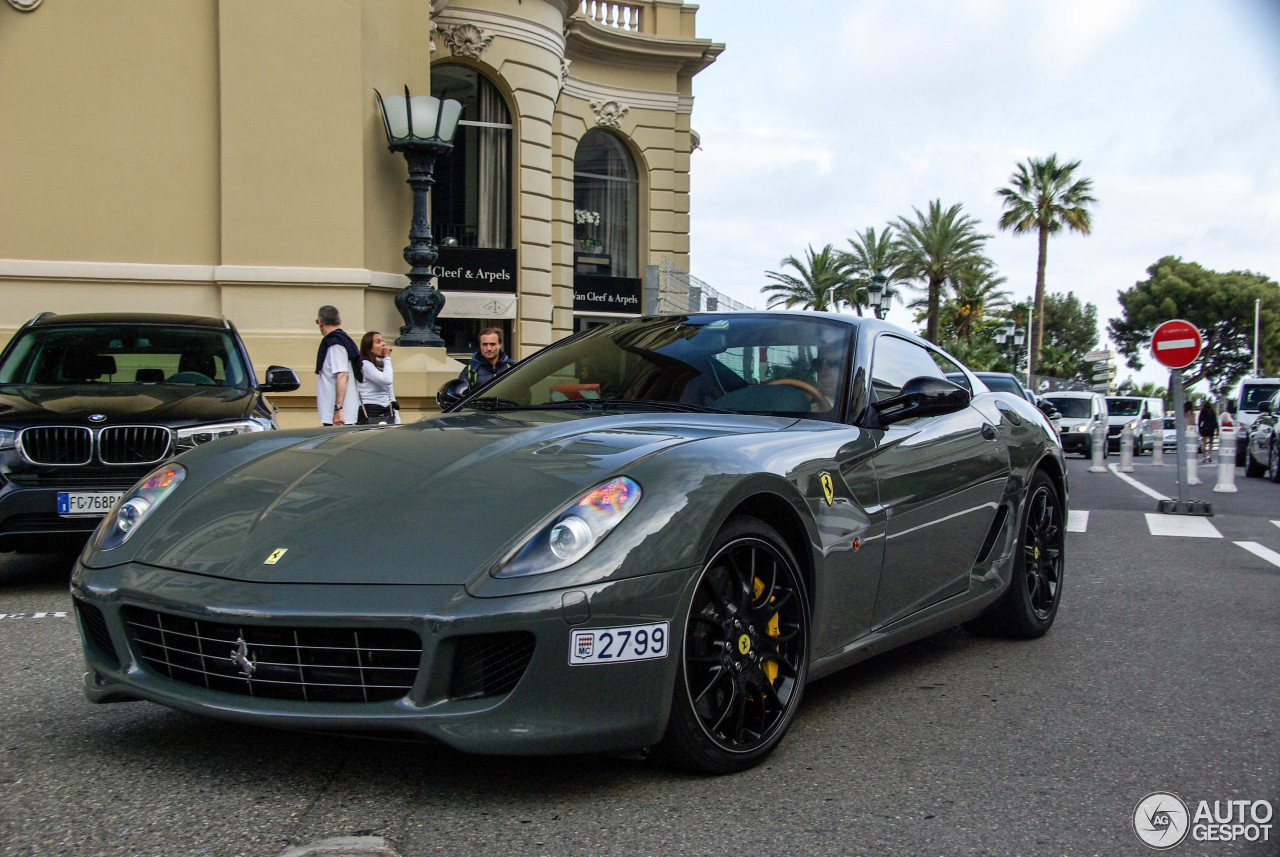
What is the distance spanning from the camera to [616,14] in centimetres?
2792

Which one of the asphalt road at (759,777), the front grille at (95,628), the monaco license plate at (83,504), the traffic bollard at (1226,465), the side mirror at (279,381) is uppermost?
the side mirror at (279,381)

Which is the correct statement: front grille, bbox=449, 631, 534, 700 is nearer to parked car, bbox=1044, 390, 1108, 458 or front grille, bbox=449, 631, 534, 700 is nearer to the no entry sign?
the no entry sign

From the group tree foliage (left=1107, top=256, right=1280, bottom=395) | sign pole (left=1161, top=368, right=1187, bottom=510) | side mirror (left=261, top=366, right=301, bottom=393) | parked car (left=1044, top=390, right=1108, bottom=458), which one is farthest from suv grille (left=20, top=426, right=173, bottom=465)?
tree foliage (left=1107, top=256, right=1280, bottom=395)

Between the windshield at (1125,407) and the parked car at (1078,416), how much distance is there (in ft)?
24.6

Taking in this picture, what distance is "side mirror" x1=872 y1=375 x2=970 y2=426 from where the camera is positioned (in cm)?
424

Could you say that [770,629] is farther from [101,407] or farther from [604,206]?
[604,206]

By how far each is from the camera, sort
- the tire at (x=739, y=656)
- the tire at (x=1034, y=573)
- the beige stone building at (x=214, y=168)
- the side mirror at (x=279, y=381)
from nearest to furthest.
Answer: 1. the tire at (x=739, y=656)
2. the tire at (x=1034, y=573)
3. the side mirror at (x=279, y=381)
4. the beige stone building at (x=214, y=168)

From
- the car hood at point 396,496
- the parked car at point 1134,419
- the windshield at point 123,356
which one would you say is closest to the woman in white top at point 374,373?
the windshield at point 123,356

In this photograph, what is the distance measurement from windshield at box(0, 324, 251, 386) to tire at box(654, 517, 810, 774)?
205 inches

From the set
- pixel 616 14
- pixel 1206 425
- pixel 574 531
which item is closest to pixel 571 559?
pixel 574 531

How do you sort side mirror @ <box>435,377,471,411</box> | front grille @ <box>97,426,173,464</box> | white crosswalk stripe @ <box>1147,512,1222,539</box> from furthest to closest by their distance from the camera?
white crosswalk stripe @ <box>1147,512,1222,539</box> < front grille @ <box>97,426,173,464</box> < side mirror @ <box>435,377,471,411</box>

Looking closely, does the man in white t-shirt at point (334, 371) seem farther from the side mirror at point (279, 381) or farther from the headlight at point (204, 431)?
the headlight at point (204, 431)

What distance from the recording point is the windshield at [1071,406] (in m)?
32.5

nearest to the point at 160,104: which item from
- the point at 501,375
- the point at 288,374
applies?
the point at 288,374
